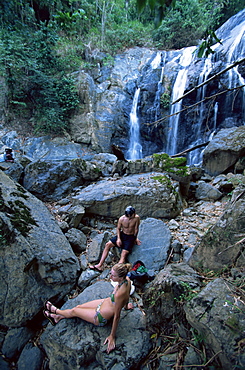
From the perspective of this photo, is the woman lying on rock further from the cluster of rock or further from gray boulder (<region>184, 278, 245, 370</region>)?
Answer: gray boulder (<region>184, 278, 245, 370</region>)

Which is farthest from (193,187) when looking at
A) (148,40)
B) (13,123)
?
(148,40)

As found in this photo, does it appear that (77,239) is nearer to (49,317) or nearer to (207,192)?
(49,317)

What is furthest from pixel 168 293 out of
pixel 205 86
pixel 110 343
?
pixel 205 86

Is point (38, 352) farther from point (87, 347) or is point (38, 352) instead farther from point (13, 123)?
point (13, 123)

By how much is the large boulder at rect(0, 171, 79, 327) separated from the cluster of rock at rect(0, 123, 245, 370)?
0.5 inches

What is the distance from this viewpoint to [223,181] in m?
5.92

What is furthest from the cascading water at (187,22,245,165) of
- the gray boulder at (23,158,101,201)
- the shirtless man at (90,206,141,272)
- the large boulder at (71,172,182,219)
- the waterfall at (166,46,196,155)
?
the shirtless man at (90,206,141,272)

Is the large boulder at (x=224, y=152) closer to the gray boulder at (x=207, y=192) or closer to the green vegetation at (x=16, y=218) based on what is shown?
the gray boulder at (x=207, y=192)

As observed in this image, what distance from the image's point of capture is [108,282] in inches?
120

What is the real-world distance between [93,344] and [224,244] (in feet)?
6.34

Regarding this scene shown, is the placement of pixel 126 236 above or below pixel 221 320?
below

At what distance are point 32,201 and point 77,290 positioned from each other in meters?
2.11

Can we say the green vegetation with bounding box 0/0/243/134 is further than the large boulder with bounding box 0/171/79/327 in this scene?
Yes

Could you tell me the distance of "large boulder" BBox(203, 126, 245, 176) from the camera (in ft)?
21.9
